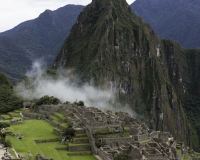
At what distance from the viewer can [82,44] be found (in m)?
157

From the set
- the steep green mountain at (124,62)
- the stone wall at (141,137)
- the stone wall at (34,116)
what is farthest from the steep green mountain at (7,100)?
the steep green mountain at (124,62)

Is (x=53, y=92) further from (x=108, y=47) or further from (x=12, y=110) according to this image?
(x=108, y=47)

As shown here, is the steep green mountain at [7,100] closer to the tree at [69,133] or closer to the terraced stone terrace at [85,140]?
the terraced stone terrace at [85,140]

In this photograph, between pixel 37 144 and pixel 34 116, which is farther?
pixel 34 116

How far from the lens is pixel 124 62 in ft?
495

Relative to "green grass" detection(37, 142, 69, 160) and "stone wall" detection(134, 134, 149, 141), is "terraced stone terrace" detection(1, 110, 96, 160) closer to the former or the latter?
"green grass" detection(37, 142, 69, 160)

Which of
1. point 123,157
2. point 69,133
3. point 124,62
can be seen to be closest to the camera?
point 123,157

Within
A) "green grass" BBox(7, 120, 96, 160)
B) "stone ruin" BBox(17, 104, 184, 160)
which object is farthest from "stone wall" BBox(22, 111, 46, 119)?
"stone ruin" BBox(17, 104, 184, 160)

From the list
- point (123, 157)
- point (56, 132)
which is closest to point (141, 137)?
point (123, 157)

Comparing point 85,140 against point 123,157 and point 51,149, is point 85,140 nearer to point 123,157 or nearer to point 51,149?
point 51,149

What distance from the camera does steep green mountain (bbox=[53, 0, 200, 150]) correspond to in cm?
14338

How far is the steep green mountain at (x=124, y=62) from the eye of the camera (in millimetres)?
143375

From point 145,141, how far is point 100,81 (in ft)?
287

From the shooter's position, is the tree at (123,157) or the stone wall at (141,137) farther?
the stone wall at (141,137)
